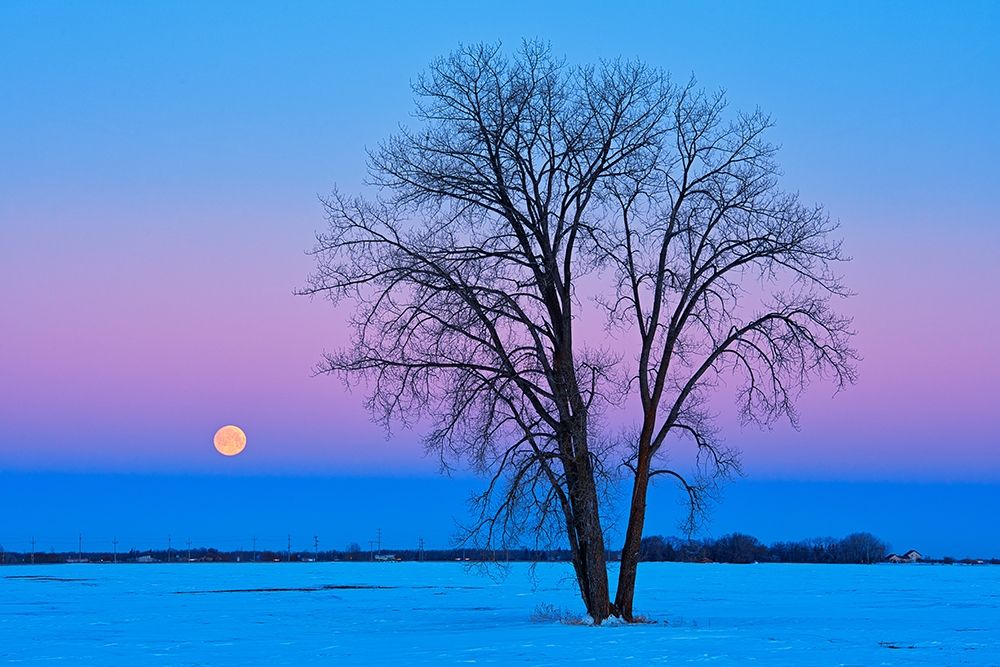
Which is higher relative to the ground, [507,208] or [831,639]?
[507,208]

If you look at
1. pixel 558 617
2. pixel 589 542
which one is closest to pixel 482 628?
pixel 558 617

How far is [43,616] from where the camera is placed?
1331 inches

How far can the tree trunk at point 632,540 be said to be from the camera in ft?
89.5

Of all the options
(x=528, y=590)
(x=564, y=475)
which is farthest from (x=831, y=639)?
(x=528, y=590)

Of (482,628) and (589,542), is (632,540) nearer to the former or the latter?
(589,542)

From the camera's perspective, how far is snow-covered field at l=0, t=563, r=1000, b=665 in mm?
21047

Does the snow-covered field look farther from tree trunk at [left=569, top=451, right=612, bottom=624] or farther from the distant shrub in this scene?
tree trunk at [left=569, top=451, right=612, bottom=624]

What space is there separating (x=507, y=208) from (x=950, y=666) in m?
13.8

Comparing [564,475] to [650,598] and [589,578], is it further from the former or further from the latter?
[650,598]

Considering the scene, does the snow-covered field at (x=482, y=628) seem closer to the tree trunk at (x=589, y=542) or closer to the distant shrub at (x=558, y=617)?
the distant shrub at (x=558, y=617)

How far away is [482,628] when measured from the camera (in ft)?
91.1

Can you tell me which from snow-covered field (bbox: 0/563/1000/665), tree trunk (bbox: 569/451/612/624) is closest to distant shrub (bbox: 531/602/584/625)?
snow-covered field (bbox: 0/563/1000/665)

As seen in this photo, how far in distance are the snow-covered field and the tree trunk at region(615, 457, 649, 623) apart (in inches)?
38.6

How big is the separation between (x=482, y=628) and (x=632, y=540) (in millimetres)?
4146
